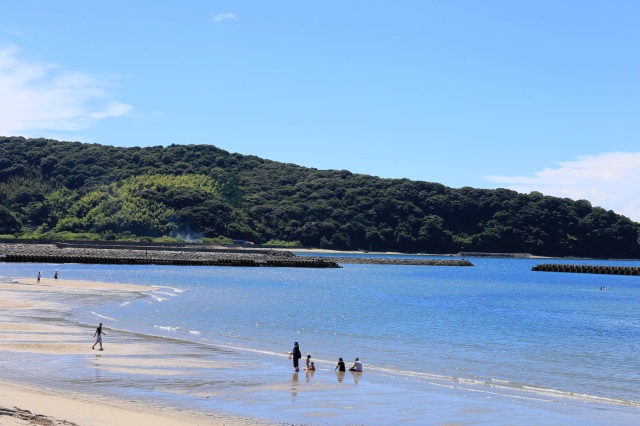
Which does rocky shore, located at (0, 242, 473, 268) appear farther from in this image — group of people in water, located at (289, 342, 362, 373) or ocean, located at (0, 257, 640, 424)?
group of people in water, located at (289, 342, 362, 373)

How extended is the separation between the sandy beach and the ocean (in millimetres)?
1083

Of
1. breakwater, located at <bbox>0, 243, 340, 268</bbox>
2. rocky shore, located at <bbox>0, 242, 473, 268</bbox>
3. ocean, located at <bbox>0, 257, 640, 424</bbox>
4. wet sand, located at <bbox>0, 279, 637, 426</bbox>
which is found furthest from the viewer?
rocky shore, located at <bbox>0, 242, 473, 268</bbox>

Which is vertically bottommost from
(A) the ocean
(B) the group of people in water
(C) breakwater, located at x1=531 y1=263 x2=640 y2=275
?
(A) the ocean

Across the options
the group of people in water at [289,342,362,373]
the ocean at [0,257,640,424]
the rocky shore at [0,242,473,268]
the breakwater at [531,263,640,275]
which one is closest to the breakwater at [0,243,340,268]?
the rocky shore at [0,242,473,268]

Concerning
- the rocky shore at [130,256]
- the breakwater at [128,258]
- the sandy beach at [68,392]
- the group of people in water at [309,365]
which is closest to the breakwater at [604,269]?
the rocky shore at [130,256]

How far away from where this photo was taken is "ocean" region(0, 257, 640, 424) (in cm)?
2411

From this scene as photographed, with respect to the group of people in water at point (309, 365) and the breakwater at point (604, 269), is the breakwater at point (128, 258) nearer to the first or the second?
the breakwater at point (604, 269)

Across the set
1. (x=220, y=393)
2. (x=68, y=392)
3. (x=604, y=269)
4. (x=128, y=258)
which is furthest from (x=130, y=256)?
(x=68, y=392)

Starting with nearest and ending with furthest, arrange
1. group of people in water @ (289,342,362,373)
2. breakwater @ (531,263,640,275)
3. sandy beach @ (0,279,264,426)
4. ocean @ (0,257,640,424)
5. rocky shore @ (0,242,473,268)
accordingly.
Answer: sandy beach @ (0,279,264,426) < ocean @ (0,257,640,424) < group of people in water @ (289,342,362,373) < rocky shore @ (0,242,473,268) < breakwater @ (531,263,640,275)

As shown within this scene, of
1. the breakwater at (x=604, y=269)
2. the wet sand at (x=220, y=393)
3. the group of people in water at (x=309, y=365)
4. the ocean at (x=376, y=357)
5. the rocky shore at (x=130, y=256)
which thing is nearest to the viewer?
the wet sand at (x=220, y=393)

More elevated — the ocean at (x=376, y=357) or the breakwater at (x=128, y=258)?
the breakwater at (x=128, y=258)

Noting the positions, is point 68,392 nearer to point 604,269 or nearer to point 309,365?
point 309,365

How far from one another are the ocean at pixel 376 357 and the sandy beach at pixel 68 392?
3.55ft

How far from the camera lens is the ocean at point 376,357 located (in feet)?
79.1
